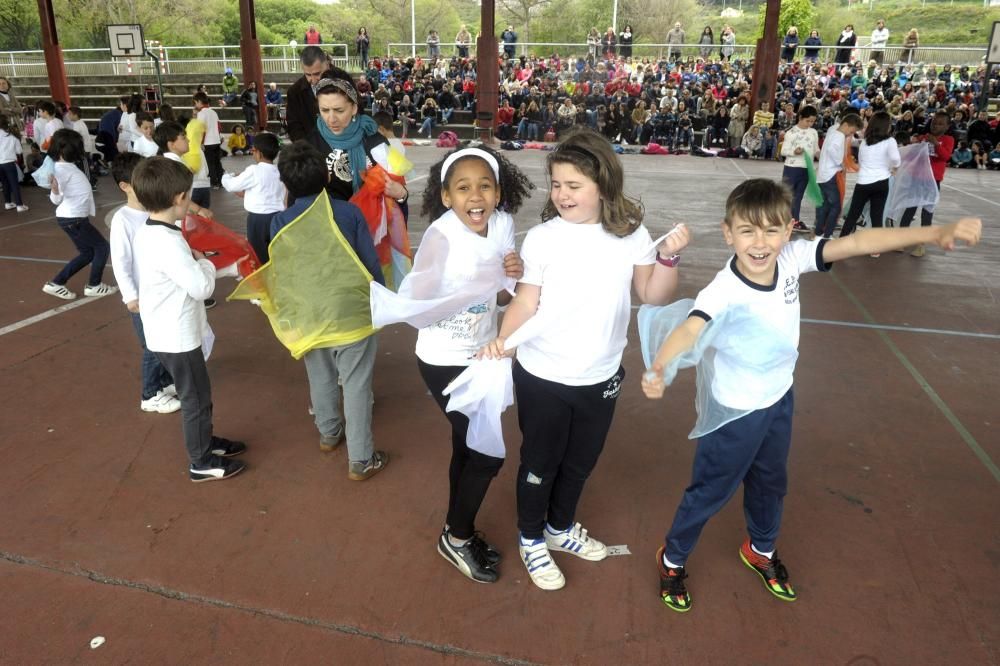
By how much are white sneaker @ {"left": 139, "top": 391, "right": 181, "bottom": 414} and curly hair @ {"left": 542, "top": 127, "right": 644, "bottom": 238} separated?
109 inches

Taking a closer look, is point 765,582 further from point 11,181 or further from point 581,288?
point 11,181

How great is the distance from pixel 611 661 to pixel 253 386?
9.39ft

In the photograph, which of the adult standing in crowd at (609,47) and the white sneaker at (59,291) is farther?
the adult standing in crowd at (609,47)

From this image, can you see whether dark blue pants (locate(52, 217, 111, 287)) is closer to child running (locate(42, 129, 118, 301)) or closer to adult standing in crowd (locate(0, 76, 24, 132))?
child running (locate(42, 129, 118, 301))

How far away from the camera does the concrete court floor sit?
7.50 feet

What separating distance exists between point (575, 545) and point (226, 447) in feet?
6.08

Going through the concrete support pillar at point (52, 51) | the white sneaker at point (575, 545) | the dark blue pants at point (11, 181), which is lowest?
the white sneaker at point (575, 545)

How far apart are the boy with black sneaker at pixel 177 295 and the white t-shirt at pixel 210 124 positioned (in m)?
9.78

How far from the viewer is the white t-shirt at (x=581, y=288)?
2.18 metres

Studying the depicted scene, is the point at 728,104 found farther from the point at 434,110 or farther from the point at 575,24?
the point at 575,24

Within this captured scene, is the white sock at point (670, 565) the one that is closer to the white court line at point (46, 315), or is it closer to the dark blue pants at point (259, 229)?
the dark blue pants at point (259, 229)

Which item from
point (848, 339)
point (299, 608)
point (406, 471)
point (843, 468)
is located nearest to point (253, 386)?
point (406, 471)

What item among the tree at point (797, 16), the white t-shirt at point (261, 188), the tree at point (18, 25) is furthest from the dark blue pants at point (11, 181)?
the tree at point (797, 16)

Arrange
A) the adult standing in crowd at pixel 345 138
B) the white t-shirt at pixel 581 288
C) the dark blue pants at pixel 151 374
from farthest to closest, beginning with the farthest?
the dark blue pants at pixel 151 374
the adult standing in crowd at pixel 345 138
the white t-shirt at pixel 581 288
